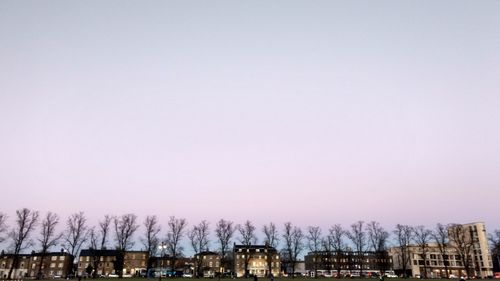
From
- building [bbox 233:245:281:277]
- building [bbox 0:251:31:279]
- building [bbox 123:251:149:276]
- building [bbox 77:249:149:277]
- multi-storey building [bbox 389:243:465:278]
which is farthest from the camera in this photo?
multi-storey building [bbox 389:243:465:278]

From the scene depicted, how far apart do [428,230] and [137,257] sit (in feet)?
369

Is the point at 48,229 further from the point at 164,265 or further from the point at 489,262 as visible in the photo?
the point at 489,262

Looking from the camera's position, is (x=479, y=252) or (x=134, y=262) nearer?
(x=134, y=262)

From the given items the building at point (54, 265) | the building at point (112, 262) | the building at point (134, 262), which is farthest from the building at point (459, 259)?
the building at point (54, 265)

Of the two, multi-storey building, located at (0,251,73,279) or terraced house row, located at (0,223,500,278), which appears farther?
multi-storey building, located at (0,251,73,279)

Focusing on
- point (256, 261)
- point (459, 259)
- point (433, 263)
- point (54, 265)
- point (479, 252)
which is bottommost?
point (433, 263)

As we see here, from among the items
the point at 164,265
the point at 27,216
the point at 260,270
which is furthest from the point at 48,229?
the point at 260,270

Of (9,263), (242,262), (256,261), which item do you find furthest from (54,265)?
(256,261)

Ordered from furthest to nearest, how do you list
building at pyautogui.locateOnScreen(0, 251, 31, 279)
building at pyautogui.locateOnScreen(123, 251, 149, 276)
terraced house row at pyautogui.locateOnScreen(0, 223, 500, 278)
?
1. building at pyautogui.locateOnScreen(0, 251, 31, 279)
2. building at pyautogui.locateOnScreen(123, 251, 149, 276)
3. terraced house row at pyautogui.locateOnScreen(0, 223, 500, 278)

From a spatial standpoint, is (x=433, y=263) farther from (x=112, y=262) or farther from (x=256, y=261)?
(x=112, y=262)

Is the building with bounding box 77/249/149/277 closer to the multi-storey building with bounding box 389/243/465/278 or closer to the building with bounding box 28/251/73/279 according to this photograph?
the building with bounding box 28/251/73/279

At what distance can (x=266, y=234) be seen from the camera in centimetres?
13800

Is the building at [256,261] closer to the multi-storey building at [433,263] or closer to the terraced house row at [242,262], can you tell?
the terraced house row at [242,262]

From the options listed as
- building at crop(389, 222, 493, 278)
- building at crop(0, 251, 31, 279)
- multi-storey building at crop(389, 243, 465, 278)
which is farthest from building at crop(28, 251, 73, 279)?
multi-storey building at crop(389, 243, 465, 278)
